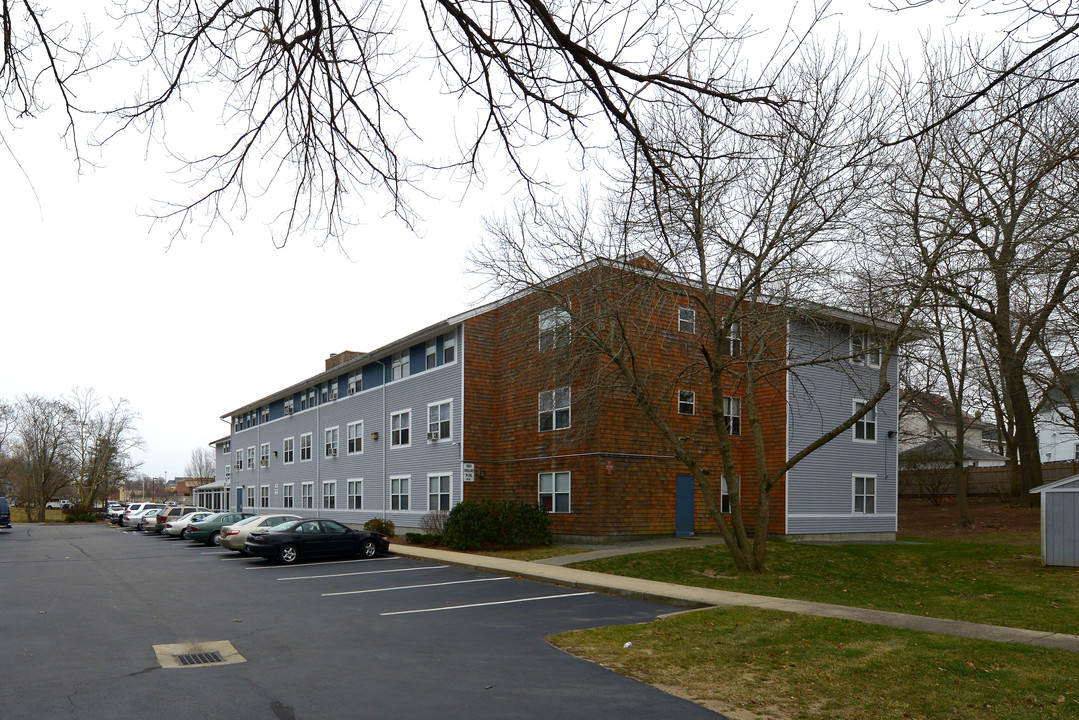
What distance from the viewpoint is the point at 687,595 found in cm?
1580

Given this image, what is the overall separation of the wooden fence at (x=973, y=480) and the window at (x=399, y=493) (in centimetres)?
2858

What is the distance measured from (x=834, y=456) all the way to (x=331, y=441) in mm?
24450

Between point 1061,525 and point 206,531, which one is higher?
point 1061,525

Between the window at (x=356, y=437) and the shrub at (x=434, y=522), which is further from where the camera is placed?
the window at (x=356, y=437)

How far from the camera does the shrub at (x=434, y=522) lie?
99.3 ft

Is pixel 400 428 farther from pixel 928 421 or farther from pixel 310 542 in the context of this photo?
pixel 928 421

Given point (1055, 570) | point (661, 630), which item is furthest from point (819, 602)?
point (1055, 570)

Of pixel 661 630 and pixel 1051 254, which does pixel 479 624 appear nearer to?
pixel 661 630

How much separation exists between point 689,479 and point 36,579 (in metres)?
19.9

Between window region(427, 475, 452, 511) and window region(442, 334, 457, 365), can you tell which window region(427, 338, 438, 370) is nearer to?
window region(442, 334, 457, 365)

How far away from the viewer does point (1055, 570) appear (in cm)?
2078

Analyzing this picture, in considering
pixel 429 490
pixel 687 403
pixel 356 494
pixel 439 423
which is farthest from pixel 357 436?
pixel 687 403

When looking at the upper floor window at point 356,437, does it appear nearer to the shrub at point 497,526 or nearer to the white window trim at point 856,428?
the shrub at point 497,526

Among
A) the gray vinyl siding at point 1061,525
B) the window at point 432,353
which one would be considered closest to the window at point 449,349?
the window at point 432,353
